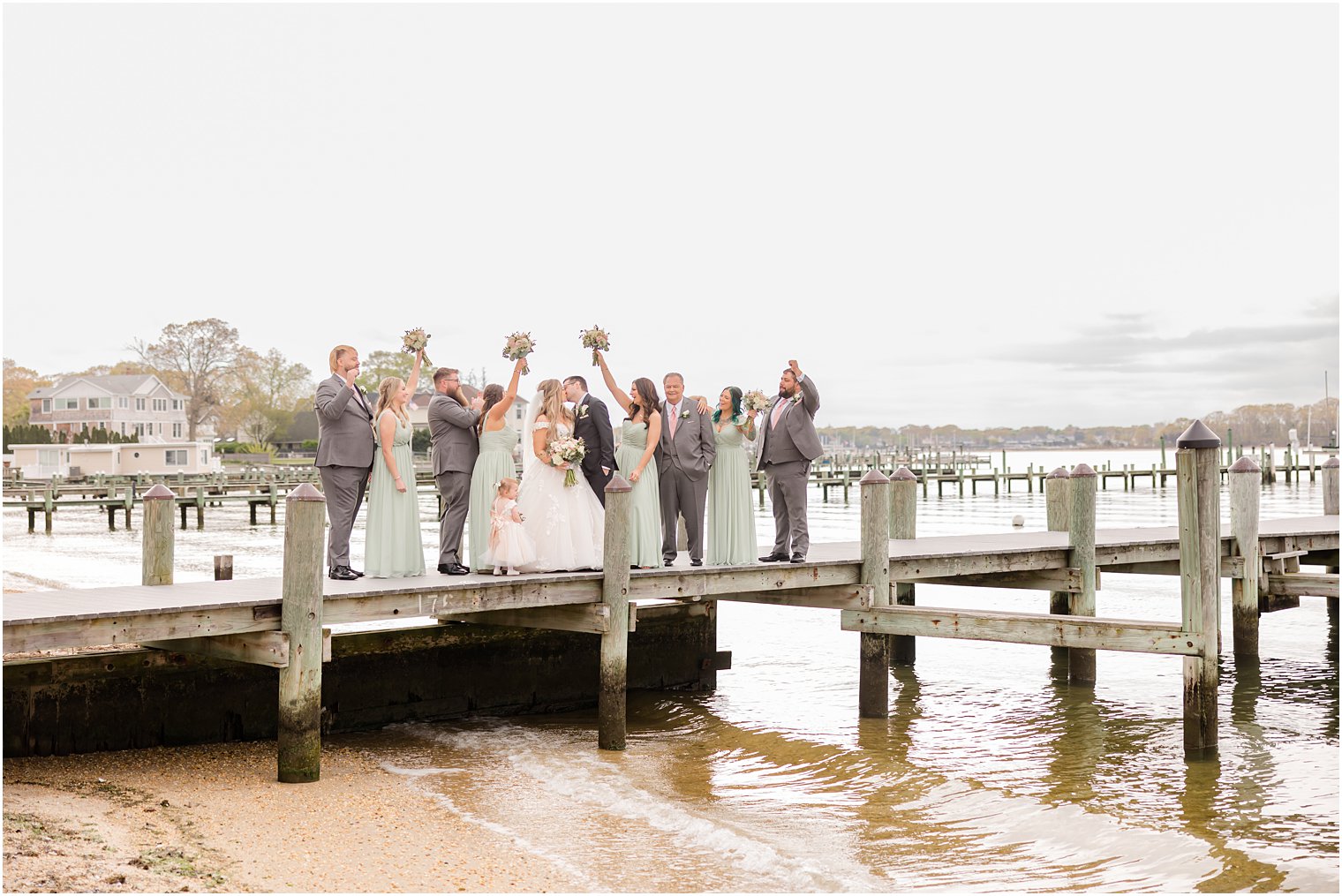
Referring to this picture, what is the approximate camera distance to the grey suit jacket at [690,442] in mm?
11789

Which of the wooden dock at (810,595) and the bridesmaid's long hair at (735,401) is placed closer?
the wooden dock at (810,595)

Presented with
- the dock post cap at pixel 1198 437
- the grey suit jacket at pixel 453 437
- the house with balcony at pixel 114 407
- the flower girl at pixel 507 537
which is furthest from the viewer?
the house with balcony at pixel 114 407

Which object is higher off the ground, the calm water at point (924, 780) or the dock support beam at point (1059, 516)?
the dock support beam at point (1059, 516)

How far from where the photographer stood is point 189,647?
9.45m

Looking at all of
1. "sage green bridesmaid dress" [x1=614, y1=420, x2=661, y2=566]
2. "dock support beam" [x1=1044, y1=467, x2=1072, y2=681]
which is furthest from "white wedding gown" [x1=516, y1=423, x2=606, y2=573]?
"dock support beam" [x1=1044, y1=467, x2=1072, y2=681]

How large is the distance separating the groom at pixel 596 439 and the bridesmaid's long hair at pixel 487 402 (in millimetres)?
710

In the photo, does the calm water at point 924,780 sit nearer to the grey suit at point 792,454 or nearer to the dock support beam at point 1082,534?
the dock support beam at point 1082,534

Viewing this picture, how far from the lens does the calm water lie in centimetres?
855

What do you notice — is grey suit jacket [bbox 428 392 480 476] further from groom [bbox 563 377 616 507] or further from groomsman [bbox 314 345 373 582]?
groom [bbox 563 377 616 507]

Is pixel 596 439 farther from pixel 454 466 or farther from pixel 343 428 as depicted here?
pixel 343 428

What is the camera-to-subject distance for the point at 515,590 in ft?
34.0

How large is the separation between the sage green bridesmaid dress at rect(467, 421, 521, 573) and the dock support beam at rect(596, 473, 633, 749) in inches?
37.3

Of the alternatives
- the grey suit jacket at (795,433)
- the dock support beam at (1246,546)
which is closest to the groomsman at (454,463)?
the grey suit jacket at (795,433)

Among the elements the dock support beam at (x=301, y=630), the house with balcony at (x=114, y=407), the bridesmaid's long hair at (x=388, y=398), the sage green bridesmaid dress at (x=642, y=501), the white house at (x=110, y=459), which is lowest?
the dock support beam at (x=301, y=630)
